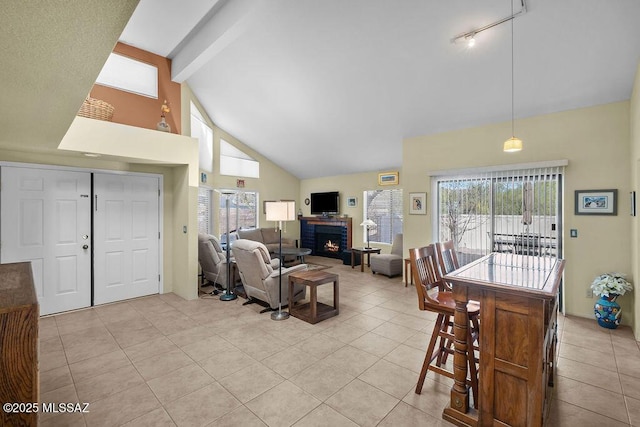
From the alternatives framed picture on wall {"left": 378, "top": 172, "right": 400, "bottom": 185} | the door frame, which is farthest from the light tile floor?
framed picture on wall {"left": 378, "top": 172, "right": 400, "bottom": 185}

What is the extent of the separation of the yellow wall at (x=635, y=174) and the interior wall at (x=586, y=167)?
4.9 inches

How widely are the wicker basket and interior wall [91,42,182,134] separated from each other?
0.64 meters

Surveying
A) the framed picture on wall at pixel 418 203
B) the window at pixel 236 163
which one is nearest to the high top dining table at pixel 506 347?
the framed picture on wall at pixel 418 203

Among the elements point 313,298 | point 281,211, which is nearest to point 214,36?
point 281,211

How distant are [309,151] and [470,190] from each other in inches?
151

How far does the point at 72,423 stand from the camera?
78.1 inches

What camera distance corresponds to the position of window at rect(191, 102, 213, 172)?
5.91 meters

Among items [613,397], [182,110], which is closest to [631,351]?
[613,397]

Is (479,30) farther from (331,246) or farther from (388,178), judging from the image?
(331,246)

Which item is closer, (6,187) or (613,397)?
(613,397)

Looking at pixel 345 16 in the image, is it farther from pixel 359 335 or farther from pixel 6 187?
pixel 6 187

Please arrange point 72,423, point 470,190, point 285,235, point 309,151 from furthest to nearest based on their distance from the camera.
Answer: point 285,235 < point 309,151 < point 470,190 < point 72,423

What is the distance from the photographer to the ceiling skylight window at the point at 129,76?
427cm

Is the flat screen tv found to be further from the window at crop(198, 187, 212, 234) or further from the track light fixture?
the track light fixture
